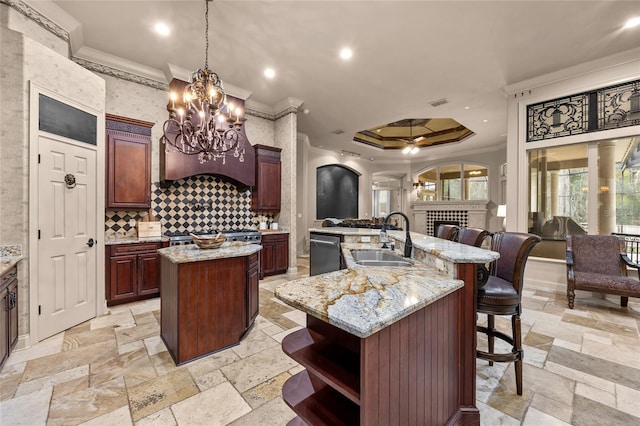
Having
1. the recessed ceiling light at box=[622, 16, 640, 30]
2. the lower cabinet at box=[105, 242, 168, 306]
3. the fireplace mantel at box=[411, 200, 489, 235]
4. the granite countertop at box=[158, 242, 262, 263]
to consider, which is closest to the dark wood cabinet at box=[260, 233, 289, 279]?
the lower cabinet at box=[105, 242, 168, 306]

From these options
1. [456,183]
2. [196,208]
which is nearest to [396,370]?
[196,208]

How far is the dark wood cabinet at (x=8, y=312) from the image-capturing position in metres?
2.05

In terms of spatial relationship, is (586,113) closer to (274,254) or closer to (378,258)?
(378,258)

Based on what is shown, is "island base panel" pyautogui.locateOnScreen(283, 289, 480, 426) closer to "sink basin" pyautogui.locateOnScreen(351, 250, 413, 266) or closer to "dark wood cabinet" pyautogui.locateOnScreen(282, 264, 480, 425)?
"dark wood cabinet" pyautogui.locateOnScreen(282, 264, 480, 425)

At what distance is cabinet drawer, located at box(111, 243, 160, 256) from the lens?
3.40m

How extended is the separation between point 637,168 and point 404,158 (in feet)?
21.0

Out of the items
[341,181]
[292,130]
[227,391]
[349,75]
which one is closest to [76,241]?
[227,391]

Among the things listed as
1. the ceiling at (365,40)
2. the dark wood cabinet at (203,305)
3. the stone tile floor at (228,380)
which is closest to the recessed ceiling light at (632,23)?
the ceiling at (365,40)

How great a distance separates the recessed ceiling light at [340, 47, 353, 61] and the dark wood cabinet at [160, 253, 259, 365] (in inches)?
116

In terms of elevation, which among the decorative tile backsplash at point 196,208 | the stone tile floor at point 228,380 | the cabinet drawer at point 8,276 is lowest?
the stone tile floor at point 228,380

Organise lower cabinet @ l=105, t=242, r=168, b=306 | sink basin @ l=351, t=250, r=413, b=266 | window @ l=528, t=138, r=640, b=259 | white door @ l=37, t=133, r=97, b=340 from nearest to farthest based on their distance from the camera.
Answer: sink basin @ l=351, t=250, r=413, b=266
white door @ l=37, t=133, r=97, b=340
lower cabinet @ l=105, t=242, r=168, b=306
window @ l=528, t=138, r=640, b=259

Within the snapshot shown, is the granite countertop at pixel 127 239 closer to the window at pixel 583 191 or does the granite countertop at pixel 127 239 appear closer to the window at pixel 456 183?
the window at pixel 583 191

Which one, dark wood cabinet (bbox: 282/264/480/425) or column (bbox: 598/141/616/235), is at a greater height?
column (bbox: 598/141/616/235)

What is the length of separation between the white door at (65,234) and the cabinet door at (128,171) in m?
0.51
